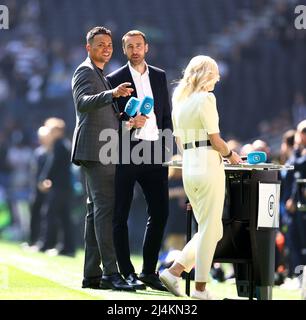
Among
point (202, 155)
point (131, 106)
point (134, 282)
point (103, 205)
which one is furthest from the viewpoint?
point (134, 282)

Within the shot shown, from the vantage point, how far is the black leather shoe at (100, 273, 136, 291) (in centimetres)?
786

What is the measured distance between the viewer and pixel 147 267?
834 centimetres

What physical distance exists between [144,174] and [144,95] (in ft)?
1.98

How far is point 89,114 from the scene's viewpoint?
7.96m

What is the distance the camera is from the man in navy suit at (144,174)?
829 centimetres

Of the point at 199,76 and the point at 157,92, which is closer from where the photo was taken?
the point at 199,76

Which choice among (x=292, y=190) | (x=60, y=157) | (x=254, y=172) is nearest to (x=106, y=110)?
(x=254, y=172)

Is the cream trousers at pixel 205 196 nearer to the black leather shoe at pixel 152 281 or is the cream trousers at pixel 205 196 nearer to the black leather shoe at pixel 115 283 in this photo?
the black leather shoe at pixel 115 283

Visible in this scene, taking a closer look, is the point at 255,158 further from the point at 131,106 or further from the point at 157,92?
the point at 157,92

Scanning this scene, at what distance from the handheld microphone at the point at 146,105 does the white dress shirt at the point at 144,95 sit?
274mm

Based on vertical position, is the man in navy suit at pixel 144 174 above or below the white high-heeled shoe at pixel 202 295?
above

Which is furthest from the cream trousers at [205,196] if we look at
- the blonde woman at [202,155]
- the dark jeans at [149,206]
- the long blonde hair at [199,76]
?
the dark jeans at [149,206]

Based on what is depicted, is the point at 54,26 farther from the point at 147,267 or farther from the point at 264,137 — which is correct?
the point at 147,267

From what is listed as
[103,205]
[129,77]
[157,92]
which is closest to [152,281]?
[103,205]
